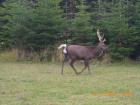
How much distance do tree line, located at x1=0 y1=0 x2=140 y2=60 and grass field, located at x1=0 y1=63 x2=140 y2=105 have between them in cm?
439

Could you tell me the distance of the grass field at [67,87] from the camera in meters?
10.8

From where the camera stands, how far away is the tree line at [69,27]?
22.6 metres

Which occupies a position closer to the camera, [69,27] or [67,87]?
[67,87]

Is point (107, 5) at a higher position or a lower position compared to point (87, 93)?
higher

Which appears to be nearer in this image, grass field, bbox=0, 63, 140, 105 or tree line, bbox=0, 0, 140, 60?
grass field, bbox=0, 63, 140, 105

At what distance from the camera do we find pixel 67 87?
13164 mm

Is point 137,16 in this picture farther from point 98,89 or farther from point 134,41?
point 98,89

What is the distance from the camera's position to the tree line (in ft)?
74.1

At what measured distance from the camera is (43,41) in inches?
917

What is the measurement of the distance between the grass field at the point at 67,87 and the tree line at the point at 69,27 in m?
4.39

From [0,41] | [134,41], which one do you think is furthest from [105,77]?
[0,41]

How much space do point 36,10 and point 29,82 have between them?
9330 millimetres

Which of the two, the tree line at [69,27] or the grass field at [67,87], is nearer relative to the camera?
the grass field at [67,87]

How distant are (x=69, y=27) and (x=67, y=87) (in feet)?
34.9
